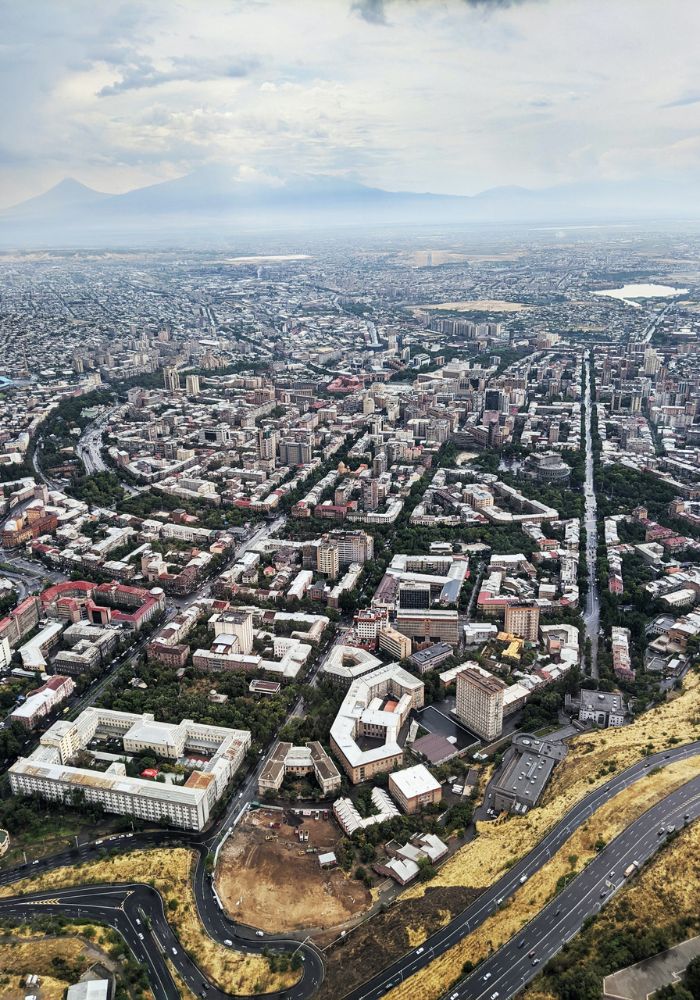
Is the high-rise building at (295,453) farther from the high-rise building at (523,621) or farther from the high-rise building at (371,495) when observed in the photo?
the high-rise building at (523,621)

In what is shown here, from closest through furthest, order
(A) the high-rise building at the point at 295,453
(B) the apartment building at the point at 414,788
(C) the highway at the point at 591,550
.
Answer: (B) the apartment building at the point at 414,788 → (C) the highway at the point at 591,550 → (A) the high-rise building at the point at 295,453

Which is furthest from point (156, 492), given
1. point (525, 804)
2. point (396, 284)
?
point (396, 284)

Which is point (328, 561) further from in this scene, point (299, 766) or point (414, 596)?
point (299, 766)

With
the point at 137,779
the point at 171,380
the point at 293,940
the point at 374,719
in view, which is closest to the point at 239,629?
the point at 374,719

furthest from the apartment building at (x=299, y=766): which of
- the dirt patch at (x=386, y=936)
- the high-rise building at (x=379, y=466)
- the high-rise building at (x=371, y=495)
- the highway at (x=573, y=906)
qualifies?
the high-rise building at (x=379, y=466)

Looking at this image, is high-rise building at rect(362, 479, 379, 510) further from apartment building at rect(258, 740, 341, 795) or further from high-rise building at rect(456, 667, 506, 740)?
apartment building at rect(258, 740, 341, 795)

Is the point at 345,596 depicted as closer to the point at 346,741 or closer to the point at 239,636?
the point at 239,636
